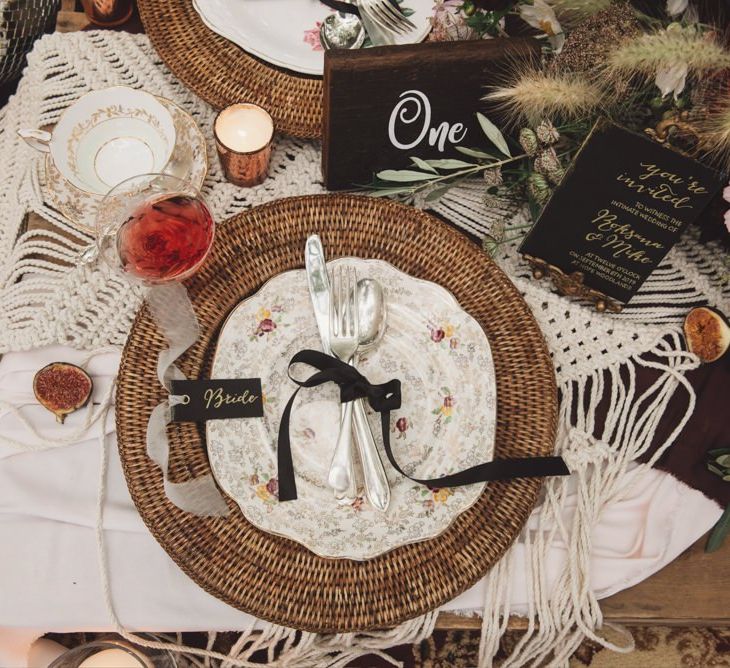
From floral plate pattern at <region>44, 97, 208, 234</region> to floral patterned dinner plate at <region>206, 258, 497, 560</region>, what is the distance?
0.77ft

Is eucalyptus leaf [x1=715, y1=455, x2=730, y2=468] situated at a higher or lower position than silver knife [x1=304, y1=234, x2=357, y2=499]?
lower

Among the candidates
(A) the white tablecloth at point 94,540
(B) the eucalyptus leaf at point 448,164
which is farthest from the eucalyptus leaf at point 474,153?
(A) the white tablecloth at point 94,540

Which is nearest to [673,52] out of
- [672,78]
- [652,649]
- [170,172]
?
[672,78]

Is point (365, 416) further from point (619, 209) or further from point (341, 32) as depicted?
point (341, 32)

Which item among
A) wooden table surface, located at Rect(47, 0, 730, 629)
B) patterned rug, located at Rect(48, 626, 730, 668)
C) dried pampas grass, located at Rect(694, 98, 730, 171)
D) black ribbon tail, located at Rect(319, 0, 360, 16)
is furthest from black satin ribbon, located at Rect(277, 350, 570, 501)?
patterned rug, located at Rect(48, 626, 730, 668)

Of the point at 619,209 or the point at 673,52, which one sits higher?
the point at 673,52

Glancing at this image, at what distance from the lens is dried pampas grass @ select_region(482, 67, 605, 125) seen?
0.74 m

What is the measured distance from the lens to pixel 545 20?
766 millimetres

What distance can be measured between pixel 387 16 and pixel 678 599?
2.78ft

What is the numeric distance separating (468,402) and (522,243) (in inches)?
9.1

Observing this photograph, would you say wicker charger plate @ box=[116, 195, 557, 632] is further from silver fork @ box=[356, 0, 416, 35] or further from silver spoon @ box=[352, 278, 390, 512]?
silver fork @ box=[356, 0, 416, 35]

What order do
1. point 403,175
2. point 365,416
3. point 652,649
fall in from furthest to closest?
1. point 652,649
2. point 403,175
3. point 365,416

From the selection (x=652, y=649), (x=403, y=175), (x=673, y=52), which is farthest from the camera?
(x=652, y=649)

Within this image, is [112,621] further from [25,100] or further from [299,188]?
[25,100]
